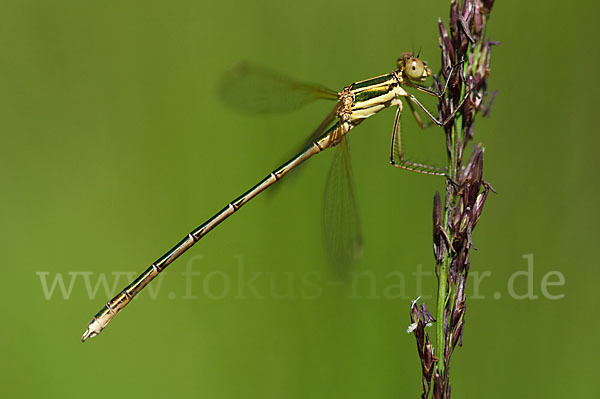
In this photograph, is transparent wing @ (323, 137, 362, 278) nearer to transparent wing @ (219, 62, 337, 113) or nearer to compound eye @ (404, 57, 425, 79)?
transparent wing @ (219, 62, 337, 113)

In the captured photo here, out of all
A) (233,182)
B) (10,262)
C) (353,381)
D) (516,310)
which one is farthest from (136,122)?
(516,310)

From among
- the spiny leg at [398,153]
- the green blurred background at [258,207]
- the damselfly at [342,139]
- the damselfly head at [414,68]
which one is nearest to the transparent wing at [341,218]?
the damselfly at [342,139]

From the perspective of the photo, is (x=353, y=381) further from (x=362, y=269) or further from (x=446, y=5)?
(x=446, y=5)

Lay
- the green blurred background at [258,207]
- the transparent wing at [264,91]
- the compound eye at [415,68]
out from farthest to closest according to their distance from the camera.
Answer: the transparent wing at [264,91] < the green blurred background at [258,207] < the compound eye at [415,68]

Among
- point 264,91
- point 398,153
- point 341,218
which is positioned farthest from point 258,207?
point 398,153

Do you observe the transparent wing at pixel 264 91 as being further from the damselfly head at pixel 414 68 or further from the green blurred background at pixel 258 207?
the damselfly head at pixel 414 68

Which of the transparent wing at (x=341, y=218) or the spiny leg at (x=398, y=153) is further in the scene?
the transparent wing at (x=341, y=218)

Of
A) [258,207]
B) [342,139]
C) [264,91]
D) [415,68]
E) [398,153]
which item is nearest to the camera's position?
[415,68]

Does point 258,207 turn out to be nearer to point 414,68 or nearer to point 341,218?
point 341,218
